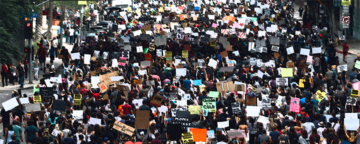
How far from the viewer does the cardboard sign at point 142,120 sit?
55.5 ft

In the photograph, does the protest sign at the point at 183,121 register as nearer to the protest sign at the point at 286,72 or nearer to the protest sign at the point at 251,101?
the protest sign at the point at 251,101

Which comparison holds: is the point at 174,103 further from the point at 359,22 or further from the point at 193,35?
the point at 359,22

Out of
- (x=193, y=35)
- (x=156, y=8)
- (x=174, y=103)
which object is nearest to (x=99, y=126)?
(x=174, y=103)

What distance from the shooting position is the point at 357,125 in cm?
1620

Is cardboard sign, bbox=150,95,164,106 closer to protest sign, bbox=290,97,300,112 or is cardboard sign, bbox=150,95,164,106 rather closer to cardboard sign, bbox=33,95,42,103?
cardboard sign, bbox=33,95,42,103

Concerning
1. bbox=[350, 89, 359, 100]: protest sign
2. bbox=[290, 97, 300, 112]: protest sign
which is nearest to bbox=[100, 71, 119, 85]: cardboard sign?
bbox=[290, 97, 300, 112]: protest sign

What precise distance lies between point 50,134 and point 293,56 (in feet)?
51.7

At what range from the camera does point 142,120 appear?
17.0 m

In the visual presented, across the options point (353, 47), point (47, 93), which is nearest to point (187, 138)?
point (47, 93)

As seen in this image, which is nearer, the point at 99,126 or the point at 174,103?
the point at 99,126

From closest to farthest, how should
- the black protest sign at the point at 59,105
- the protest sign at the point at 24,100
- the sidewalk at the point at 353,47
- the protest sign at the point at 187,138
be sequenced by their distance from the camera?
the protest sign at the point at 187,138 < the black protest sign at the point at 59,105 < the protest sign at the point at 24,100 < the sidewalk at the point at 353,47

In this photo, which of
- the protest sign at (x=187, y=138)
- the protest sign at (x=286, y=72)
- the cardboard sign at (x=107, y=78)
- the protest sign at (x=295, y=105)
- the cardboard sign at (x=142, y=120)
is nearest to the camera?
the protest sign at (x=187, y=138)

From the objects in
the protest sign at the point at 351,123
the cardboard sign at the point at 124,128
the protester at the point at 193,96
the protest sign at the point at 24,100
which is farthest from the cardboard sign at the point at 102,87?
the protest sign at the point at 351,123

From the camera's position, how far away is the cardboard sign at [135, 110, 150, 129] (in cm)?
1692
